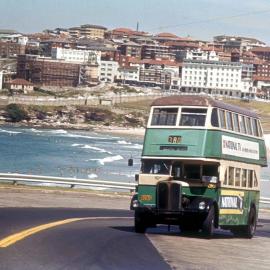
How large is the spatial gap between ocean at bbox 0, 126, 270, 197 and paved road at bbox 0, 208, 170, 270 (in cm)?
3291

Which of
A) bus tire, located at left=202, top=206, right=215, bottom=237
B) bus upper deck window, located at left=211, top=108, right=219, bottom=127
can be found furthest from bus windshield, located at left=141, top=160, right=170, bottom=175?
bus upper deck window, located at left=211, top=108, right=219, bottom=127

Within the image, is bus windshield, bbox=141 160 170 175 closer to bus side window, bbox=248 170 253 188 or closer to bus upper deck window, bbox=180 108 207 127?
bus upper deck window, bbox=180 108 207 127

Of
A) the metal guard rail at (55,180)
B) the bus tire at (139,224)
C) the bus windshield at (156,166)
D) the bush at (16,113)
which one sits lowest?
the bush at (16,113)

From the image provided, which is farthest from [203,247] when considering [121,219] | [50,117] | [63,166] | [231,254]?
[50,117]

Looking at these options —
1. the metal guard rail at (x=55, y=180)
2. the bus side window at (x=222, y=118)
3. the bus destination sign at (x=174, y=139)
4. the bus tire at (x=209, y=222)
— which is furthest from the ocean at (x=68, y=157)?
the bus destination sign at (x=174, y=139)

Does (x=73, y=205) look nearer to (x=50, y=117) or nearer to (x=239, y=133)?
(x=239, y=133)

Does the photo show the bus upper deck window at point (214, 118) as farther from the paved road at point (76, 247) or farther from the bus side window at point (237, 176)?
the paved road at point (76, 247)

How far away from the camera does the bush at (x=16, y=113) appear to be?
16525 centimetres

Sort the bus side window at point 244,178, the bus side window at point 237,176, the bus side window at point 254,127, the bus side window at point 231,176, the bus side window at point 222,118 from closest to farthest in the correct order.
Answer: the bus side window at point 222,118, the bus side window at point 231,176, the bus side window at point 237,176, the bus side window at point 244,178, the bus side window at point 254,127

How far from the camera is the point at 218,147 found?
20.8m

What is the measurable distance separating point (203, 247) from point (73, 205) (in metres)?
13.0

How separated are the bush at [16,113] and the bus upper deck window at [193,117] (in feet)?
476

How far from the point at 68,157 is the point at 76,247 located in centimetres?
7642

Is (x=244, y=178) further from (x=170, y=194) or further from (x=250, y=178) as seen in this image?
(x=170, y=194)
